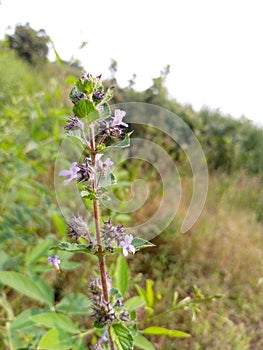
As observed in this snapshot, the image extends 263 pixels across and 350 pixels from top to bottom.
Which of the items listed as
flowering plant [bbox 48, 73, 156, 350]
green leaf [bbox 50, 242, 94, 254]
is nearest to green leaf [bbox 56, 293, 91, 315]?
flowering plant [bbox 48, 73, 156, 350]

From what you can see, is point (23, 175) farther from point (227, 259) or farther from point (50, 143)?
point (227, 259)

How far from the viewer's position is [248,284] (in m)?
3.75

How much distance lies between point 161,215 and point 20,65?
4.00m

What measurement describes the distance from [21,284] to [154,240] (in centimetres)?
297

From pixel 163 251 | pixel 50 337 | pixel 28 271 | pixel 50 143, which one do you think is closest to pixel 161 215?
pixel 163 251

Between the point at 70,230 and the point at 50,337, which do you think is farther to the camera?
the point at 50,337

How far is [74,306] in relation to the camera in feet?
4.42

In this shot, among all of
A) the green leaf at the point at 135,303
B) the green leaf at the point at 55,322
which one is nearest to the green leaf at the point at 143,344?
the green leaf at the point at 135,303

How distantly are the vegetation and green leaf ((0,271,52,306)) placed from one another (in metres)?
0.10

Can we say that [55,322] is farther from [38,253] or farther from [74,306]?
[38,253]

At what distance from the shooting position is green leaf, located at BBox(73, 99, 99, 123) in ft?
1.98

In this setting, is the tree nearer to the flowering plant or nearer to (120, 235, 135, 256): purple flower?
the flowering plant

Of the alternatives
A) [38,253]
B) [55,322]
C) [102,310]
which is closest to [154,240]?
[38,253]

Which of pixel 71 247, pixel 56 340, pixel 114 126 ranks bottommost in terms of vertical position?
pixel 56 340
